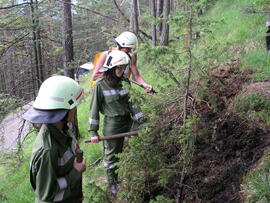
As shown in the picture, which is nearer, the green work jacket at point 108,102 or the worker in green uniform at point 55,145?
the worker in green uniform at point 55,145

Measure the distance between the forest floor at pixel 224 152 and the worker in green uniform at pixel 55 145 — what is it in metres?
1.34

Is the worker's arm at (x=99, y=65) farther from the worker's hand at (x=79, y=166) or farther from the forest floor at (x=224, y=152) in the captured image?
the worker's hand at (x=79, y=166)

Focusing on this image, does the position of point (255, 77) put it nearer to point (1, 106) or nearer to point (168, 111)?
point (168, 111)

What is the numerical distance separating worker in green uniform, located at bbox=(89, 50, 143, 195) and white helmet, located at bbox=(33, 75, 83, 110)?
1.24 m

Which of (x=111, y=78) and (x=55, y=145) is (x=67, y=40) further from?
(x=55, y=145)

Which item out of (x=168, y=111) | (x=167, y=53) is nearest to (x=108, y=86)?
(x=168, y=111)

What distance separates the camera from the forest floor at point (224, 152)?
Answer: 304 centimetres

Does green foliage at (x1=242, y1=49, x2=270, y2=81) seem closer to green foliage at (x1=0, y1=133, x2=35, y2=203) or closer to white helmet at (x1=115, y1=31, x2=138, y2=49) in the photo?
white helmet at (x1=115, y1=31, x2=138, y2=49)

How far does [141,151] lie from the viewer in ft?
9.45

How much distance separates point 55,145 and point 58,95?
1.46 ft

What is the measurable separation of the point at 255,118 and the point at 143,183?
173 centimetres

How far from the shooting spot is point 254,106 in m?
3.64

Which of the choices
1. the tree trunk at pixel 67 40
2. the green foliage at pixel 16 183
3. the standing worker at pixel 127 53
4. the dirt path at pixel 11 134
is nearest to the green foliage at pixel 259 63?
the standing worker at pixel 127 53

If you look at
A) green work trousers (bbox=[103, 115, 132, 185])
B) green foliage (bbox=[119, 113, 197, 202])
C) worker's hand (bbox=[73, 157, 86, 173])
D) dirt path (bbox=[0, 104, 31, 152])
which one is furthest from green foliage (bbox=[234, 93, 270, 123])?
dirt path (bbox=[0, 104, 31, 152])
